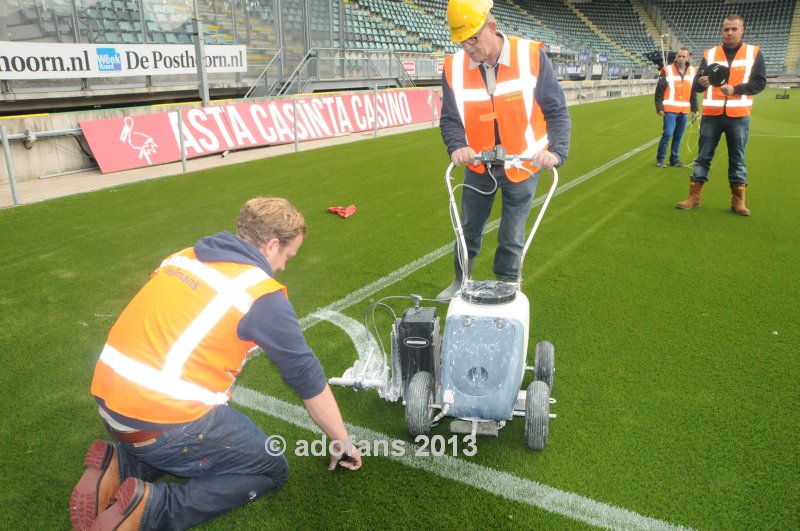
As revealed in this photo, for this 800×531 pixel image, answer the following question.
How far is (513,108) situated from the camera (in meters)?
3.69

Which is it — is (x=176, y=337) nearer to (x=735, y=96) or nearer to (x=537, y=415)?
(x=537, y=415)

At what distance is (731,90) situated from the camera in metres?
6.32

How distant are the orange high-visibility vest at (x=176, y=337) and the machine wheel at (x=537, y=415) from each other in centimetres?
134

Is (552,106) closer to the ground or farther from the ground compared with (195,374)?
farther from the ground

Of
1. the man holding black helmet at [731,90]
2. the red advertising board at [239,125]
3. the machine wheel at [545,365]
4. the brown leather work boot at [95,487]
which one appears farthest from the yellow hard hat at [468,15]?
the red advertising board at [239,125]

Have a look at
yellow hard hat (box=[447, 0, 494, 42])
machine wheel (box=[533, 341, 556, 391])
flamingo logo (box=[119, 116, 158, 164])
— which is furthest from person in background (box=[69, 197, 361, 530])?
flamingo logo (box=[119, 116, 158, 164])

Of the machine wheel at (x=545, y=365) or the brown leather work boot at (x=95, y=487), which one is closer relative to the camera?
the brown leather work boot at (x=95, y=487)

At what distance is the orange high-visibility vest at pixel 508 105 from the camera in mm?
3600

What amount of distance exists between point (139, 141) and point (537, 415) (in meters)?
9.25

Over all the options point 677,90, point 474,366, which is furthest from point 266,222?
point 677,90

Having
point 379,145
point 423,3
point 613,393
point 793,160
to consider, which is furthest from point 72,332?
point 423,3

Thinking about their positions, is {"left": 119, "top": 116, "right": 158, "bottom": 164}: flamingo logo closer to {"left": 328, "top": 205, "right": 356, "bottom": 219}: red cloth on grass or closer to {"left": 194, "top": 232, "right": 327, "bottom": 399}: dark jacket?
{"left": 328, "top": 205, "right": 356, "bottom": 219}: red cloth on grass

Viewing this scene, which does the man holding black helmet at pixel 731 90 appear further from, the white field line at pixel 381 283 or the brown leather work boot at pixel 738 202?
the white field line at pixel 381 283

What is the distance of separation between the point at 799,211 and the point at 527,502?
22.1 ft
